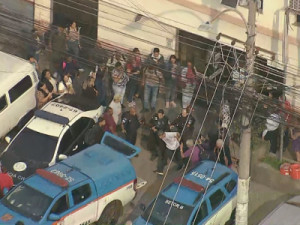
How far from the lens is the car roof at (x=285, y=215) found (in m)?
18.2

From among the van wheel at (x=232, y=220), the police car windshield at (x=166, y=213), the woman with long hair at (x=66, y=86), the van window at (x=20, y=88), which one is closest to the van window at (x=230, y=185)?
the van wheel at (x=232, y=220)

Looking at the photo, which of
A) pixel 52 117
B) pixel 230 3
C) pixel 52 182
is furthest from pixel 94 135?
pixel 230 3

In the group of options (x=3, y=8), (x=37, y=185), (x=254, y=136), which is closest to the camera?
(x=37, y=185)

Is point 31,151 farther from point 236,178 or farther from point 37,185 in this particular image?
point 236,178

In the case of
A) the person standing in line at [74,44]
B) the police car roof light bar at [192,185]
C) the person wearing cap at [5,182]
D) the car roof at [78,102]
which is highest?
the person standing in line at [74,44]

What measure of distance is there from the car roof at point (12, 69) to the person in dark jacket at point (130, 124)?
9.78ft

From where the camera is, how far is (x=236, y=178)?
64.7 feet

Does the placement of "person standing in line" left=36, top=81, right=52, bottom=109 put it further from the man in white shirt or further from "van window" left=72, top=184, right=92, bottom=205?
"van window" left=72, top=184, right=92, bottom=205

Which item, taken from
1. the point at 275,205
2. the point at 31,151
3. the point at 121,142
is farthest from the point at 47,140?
the point at 275,205

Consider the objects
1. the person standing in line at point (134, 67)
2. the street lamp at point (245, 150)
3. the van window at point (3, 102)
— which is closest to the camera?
the street lamp at point (245, 150)

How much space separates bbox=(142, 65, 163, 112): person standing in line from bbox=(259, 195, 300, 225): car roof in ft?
18.6

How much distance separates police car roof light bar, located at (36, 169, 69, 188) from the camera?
61.3 ft

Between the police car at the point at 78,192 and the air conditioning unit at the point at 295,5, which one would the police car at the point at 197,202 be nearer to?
the police car at the point at 78,192

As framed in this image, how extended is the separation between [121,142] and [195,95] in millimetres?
2917
